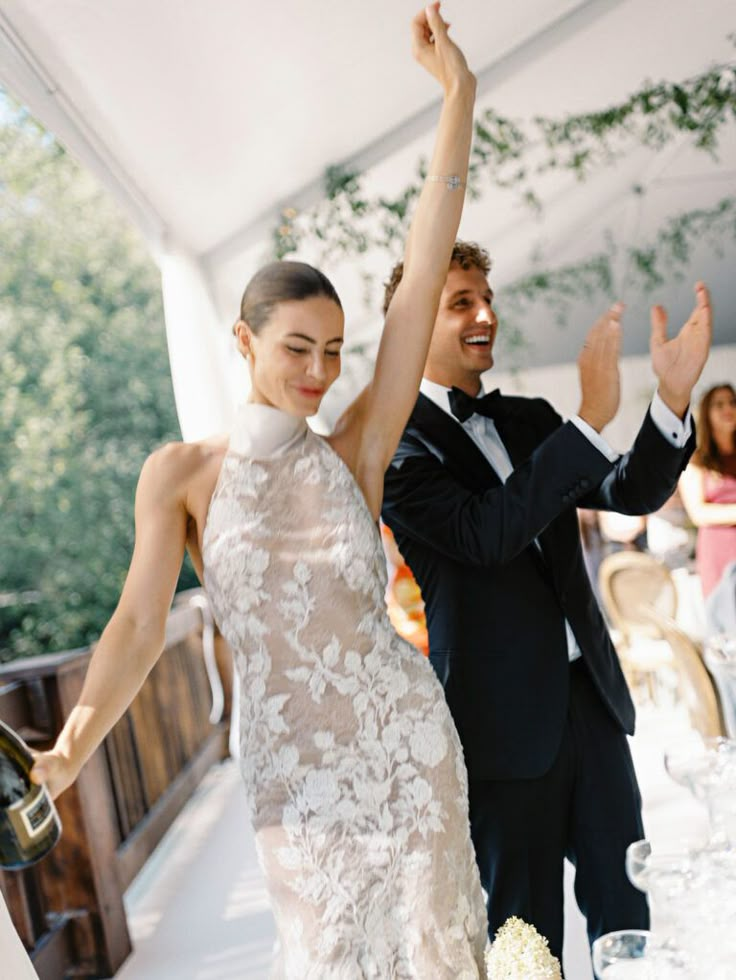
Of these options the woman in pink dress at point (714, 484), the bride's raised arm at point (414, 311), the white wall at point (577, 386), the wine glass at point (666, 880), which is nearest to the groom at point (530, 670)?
the bride's raised arm at point (414, 311)

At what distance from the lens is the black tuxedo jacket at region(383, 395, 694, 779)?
2.01 meters

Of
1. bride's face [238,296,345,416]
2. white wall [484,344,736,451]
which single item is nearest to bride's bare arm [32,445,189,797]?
bride's face [238,296,345,416]

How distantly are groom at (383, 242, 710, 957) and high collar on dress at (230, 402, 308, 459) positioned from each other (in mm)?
412

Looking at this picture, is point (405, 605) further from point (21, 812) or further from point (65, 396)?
point (65, 396)

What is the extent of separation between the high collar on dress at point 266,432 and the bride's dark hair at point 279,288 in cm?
12

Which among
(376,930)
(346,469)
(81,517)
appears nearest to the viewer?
(376,930)

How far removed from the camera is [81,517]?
15.0 metres

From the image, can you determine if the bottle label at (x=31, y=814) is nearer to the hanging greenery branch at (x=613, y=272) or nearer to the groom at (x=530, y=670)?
the groom at (x=530, y=670)

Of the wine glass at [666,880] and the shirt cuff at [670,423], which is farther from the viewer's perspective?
the shirt cuff at [670,423]

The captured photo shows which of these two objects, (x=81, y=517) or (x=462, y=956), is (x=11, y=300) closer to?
(x=81, y=517)

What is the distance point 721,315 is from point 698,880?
345 cm

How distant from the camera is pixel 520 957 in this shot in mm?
1277

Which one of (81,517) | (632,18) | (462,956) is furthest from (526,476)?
(81,517)

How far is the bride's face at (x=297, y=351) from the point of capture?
1619mm
